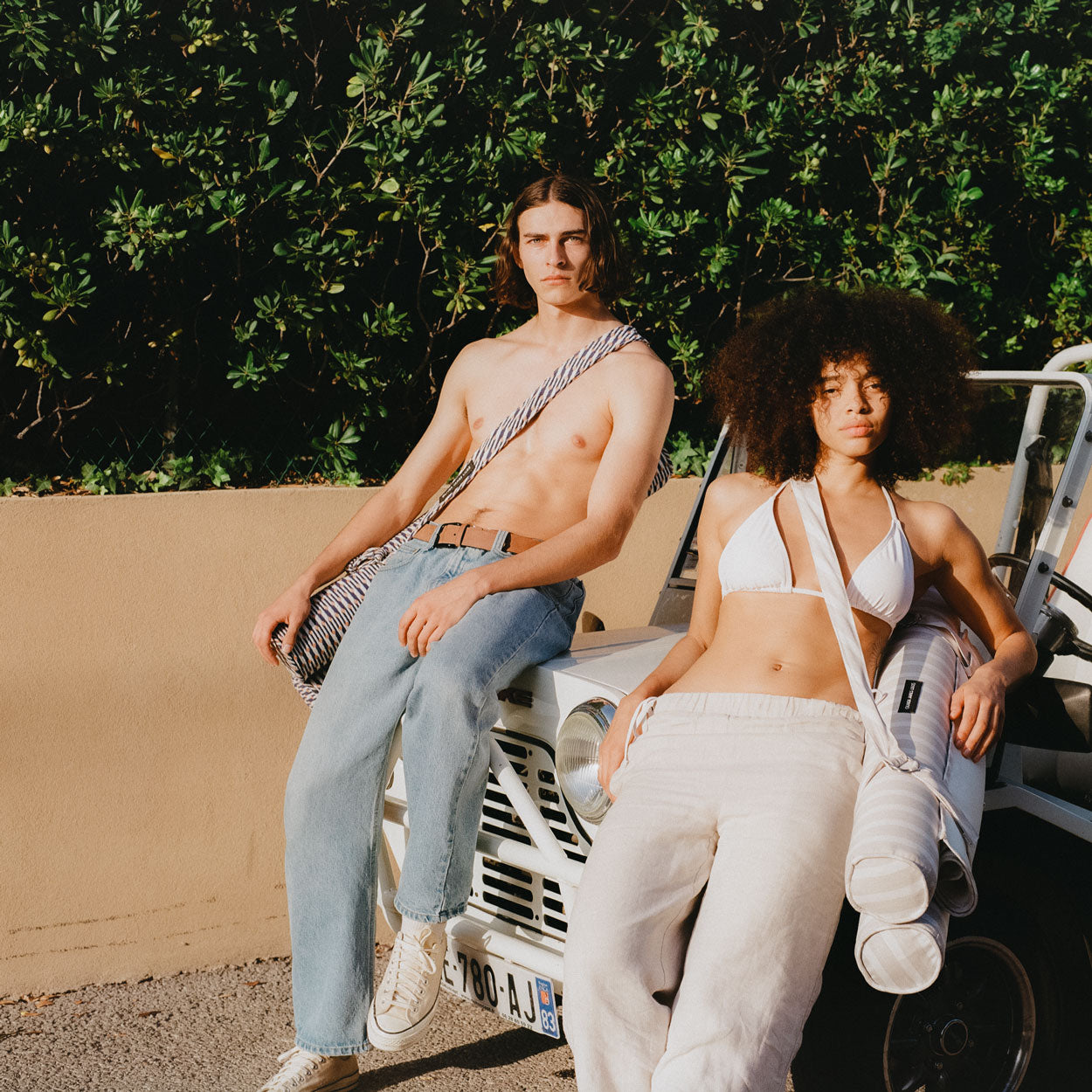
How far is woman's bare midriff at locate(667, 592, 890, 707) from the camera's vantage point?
271 cm

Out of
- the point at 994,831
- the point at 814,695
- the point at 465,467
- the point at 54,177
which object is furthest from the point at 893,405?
the point at 54,177

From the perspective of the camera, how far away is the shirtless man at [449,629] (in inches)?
121

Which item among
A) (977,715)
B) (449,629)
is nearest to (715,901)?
(977,715)

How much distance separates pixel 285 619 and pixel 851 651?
1.71m

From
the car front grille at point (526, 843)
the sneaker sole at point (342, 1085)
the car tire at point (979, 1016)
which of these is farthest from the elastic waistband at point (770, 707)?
the sneaker sole at point (342, 1085)

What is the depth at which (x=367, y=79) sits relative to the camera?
460cm

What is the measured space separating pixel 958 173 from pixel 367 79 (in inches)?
106

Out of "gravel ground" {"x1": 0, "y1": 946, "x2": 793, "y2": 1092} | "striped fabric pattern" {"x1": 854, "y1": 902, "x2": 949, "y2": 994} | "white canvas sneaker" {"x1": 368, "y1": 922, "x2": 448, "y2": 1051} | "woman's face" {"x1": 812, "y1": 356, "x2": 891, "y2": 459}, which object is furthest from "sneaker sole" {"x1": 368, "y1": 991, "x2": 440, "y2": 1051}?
"woman's face" {"x1": 812, "y1": 356, "x2": 891, "y2": 459}

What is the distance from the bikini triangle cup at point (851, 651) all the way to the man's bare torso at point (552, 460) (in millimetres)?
735

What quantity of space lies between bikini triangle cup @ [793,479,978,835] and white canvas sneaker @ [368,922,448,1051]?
121cm

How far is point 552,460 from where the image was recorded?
354 centimetres

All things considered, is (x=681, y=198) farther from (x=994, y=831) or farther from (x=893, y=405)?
(x=994, y=831)

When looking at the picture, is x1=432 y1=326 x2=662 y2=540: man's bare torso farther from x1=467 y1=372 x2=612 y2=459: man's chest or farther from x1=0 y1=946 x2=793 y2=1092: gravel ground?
x1=0 y1=946 x2=793 y2=1092: gravel ground

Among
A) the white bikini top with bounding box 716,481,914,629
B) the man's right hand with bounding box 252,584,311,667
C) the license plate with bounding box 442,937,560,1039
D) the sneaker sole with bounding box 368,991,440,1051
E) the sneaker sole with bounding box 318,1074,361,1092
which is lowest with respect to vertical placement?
the sneaker sole with bounding box 318,1074,361,1092
